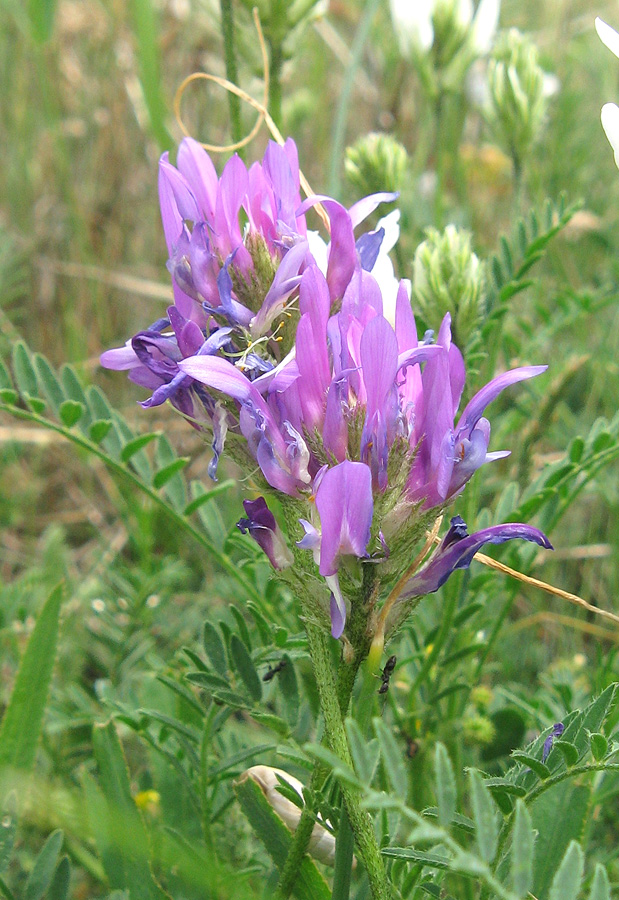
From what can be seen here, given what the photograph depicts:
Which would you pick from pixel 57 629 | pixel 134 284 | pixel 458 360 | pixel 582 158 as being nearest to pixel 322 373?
pixel 458 360

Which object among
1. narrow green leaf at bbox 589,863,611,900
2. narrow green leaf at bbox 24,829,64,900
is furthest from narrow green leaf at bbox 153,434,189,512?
narrow green leaf at bbox 589,863,611,900

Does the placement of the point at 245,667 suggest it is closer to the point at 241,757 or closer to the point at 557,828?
the point at 241,757

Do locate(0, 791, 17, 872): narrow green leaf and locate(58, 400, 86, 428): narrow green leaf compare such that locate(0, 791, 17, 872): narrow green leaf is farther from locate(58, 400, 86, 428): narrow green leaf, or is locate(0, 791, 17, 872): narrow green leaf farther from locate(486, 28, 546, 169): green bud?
locate(486, 28, 546, 169): green bud

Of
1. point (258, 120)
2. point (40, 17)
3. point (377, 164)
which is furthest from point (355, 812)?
point (40, 17)

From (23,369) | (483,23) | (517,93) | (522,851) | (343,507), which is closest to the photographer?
(522,851)

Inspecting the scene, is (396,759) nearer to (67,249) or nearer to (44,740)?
(44,740)
